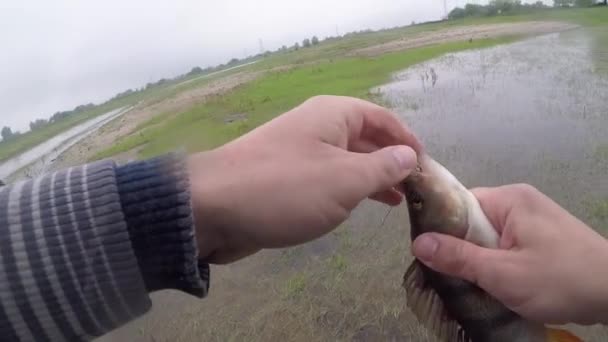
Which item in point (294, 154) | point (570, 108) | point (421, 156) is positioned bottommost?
point (570, 108)

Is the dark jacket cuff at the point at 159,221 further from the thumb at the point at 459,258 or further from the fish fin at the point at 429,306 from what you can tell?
the fish fin at the point at 429,306

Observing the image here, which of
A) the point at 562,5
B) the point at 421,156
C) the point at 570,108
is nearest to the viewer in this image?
the point at 421,156

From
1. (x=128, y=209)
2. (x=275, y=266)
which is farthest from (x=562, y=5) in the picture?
(x=128, y=209)

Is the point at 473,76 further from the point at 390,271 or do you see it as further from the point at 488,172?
the point at 390,271

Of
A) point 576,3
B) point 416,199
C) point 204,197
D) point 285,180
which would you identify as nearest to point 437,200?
point 416,199

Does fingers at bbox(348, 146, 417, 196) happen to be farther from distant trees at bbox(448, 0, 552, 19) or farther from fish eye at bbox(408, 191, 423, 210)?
distant trees at bbox(448, 0, 552, 19)

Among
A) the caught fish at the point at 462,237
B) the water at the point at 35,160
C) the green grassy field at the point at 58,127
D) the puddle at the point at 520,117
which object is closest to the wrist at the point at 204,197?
the caught fish at the point at 462,237
